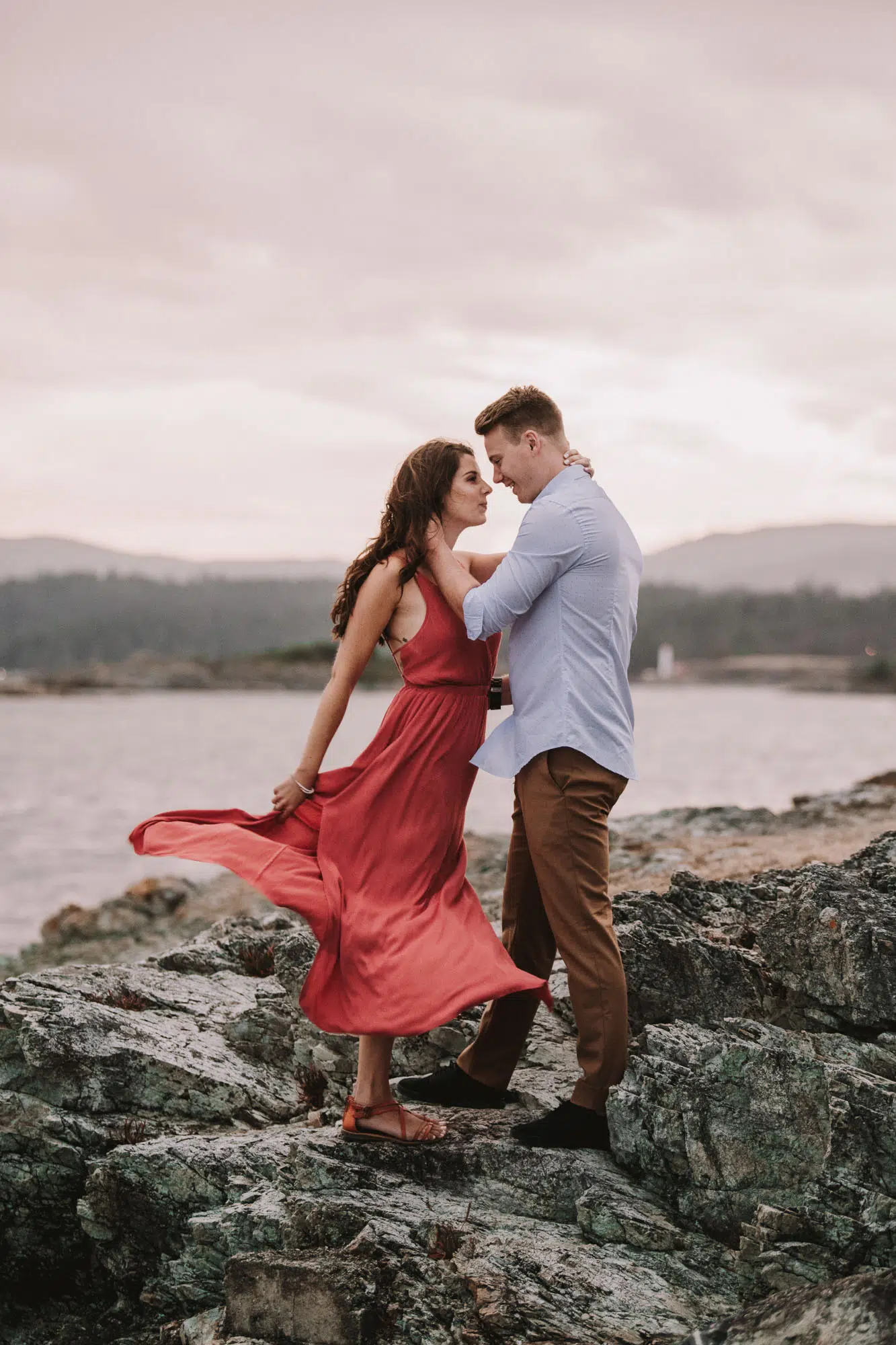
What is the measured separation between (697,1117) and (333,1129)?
1555 mm

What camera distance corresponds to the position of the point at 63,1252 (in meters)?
4.98

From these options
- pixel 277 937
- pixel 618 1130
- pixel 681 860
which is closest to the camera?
A: pixel 618 1130

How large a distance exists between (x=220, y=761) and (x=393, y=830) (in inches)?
2394

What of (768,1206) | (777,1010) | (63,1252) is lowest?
(63,1252)

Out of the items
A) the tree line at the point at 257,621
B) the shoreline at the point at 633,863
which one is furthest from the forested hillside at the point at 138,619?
the shoreline at the point at 633,863

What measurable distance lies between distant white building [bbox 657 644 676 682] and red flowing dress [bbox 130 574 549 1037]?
11987 centimetres

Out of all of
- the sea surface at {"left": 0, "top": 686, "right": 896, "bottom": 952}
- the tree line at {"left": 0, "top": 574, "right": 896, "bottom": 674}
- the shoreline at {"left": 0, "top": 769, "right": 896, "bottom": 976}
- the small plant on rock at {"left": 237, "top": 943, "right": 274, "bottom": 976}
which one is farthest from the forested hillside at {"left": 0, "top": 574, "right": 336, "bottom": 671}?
the small plant on rock at {"left": 237, "top": 943, "right": 274, "bottom": 976}

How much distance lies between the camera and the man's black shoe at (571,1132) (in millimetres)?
4559

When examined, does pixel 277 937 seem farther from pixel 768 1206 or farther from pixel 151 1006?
pixel 768 1206

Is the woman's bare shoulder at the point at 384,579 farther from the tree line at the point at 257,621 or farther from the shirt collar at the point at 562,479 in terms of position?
the tree line at the point at 257,621

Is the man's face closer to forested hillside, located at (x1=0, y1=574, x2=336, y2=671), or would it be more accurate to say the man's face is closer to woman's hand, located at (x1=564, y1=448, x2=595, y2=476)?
woman's hand, located at (x1=564, y1=448, x2=595, y2=476)

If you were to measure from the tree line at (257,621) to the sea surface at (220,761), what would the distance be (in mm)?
11772

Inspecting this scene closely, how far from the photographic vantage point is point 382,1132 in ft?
15.3

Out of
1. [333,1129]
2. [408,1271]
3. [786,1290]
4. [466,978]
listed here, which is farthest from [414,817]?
[786,1290]
